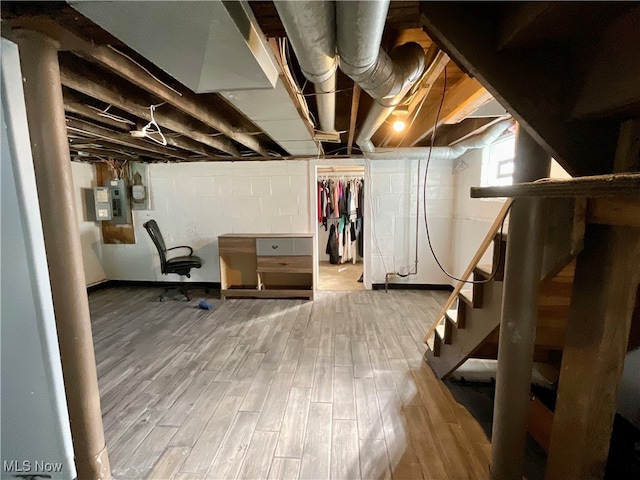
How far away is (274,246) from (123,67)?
270 centimetres

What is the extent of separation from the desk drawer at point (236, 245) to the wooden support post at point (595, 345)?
3.50 meters

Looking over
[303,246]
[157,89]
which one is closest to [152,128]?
[157,89]

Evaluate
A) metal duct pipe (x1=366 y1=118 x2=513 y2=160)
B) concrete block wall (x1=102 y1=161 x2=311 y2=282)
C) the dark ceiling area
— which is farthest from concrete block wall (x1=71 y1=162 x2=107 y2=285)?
metal duct pipe (x1=366 y1=118 x2=513 y2=160)

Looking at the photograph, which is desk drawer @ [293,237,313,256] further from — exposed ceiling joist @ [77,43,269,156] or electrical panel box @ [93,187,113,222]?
electrical panel box @ [93,187,113,222]

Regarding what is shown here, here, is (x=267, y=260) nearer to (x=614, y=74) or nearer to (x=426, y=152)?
(x=426, y=152)

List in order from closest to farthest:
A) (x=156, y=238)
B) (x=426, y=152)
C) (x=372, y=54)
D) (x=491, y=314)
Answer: (x=372, y=54)
(x=491, y=314)
(x=426, y=152)
(x=156, y=238)

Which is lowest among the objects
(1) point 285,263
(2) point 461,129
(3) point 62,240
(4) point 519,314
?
(1) point 285,263

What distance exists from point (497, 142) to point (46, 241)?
12.5 feet

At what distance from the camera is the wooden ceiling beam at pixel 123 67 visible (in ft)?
3.57

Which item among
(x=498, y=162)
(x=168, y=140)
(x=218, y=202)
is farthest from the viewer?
(x=218, y=202)

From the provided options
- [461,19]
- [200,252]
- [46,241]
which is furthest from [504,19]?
[200,252]

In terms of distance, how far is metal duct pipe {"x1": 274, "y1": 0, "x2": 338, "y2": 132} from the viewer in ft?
2.68

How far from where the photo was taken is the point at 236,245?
4.07 metres

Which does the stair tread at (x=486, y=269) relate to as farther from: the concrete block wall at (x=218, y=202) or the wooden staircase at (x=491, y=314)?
the concrete block wall at (x=218, y=202)
